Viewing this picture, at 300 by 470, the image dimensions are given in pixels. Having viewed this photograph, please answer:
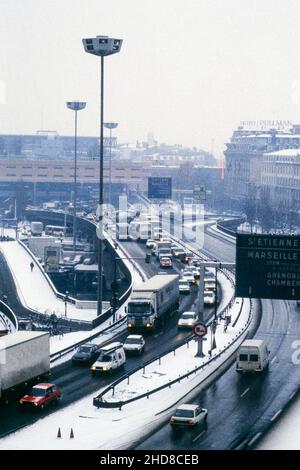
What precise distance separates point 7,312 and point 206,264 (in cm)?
2235

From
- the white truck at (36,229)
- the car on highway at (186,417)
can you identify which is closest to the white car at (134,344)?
the car on highway at (186,417)

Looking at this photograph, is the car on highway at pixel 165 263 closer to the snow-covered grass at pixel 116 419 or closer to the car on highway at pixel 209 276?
the car on highway at pixel 209 276

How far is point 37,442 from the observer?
31156mm

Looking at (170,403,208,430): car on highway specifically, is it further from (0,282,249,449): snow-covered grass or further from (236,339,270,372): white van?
(236,339,270,372): white van

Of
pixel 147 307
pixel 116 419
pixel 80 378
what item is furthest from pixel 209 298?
pixel 116 419

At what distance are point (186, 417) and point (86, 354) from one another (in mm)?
11239

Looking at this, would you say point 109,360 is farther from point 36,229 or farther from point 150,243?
point 36,229

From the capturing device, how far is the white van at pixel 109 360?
1612 inches

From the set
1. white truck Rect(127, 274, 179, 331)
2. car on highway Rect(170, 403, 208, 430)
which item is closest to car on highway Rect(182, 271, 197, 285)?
white truck Rect(127, 274, 179, 331)

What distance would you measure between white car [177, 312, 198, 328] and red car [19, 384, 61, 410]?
16.8 metres

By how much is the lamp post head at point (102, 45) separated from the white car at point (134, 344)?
2015cm

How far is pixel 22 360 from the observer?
36.9 metres

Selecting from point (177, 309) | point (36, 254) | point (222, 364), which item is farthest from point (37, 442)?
point (36, 254)
